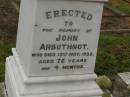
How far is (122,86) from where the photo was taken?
15.5ft

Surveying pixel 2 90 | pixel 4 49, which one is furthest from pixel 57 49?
pixel 4 49

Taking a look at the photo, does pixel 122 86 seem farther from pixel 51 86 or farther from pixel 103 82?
pixel 51 86

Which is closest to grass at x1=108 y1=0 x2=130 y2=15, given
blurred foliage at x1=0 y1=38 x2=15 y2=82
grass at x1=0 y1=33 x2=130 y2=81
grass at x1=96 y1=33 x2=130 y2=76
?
grass at x1=96 y1=33 x2=130 y2=76

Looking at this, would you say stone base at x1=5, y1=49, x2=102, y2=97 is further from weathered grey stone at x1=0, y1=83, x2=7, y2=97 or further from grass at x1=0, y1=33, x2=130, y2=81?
grass at x1=0, y1=33, x2=130, y2=81

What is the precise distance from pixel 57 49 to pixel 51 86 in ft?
1.34

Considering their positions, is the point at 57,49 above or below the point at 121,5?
below

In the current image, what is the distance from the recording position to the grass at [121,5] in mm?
9188

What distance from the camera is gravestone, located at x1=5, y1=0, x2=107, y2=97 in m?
3.68

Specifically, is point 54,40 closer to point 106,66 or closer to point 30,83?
point 30,83

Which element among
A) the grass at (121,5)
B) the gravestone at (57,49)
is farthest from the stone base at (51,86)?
the grass at (121,5)

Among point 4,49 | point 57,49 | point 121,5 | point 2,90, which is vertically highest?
point 121,5

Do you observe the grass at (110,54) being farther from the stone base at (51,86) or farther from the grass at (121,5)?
the grass at (121,5)

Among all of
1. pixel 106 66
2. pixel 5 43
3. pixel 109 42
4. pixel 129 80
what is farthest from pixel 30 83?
pixel 109 42

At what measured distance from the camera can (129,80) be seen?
4.68 m
